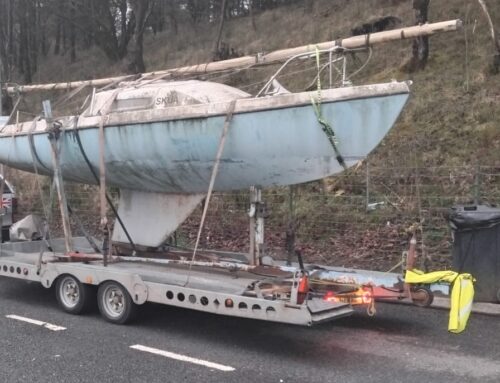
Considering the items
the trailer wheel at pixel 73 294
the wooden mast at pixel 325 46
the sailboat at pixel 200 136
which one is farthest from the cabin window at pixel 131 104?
the trailer wheel at pixel 73 294

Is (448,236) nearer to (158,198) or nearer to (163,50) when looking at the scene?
(158,198)

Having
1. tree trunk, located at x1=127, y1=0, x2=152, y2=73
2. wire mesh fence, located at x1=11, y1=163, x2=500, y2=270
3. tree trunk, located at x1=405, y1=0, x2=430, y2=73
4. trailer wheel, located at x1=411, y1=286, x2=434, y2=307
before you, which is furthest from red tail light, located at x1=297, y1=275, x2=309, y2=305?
tree trunk, located at x1=127, y1=0, x2=152, y2=73

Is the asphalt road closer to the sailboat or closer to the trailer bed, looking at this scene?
the trailer bed

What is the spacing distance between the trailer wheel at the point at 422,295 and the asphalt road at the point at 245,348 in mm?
409

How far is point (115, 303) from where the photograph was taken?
7.01 metres

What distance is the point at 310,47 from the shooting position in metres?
7.16

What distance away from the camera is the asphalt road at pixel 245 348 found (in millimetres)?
5355

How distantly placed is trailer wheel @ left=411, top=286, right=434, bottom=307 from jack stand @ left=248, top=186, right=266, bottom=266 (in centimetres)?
186

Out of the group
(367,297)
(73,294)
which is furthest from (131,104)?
(367,297)

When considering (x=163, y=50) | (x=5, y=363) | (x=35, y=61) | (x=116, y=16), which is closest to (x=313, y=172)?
(x=5, y=363)

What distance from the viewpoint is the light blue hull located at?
21.0 feet

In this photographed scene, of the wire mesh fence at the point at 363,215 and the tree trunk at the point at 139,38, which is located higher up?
the tree trunk at the point at 139,38

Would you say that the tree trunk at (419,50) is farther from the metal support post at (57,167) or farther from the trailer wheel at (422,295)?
the trailer wheel at (422,295)

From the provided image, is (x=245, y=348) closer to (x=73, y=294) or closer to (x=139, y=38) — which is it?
(x=73, y=294)
